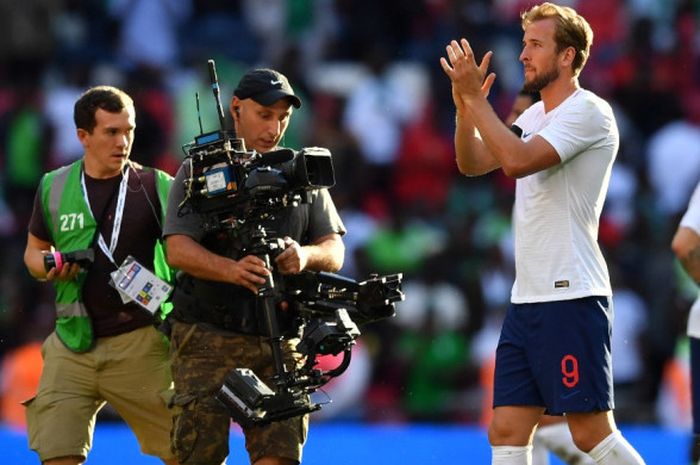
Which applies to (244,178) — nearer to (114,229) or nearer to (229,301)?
(229,301)

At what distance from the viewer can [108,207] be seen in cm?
842

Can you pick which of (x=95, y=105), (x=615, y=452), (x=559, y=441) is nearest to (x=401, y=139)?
(x=559, y=441)

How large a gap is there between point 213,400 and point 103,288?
1015 millimetres

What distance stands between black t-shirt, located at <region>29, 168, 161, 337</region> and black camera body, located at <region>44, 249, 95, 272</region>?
0.40 feet

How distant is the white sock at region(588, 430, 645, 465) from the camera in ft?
23.5

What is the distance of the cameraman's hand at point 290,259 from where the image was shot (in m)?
7.44

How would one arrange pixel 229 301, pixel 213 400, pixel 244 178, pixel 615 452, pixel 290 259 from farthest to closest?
1. pixel 229 301
2. pixel 213 400
3. pixel 290 259
4. pixel 244 178
5. pixel 615 452

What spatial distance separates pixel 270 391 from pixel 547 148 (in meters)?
1.46

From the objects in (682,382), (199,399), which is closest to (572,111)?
(199,399)

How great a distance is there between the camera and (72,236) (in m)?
8.41

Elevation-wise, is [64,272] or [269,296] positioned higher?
[64,272]

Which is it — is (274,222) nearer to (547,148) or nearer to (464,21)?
(547,148)

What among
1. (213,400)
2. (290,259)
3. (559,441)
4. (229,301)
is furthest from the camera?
(559,441)

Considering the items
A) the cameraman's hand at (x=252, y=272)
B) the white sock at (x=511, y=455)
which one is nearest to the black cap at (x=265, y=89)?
the cameraman's hand at (x=252, y=272)
